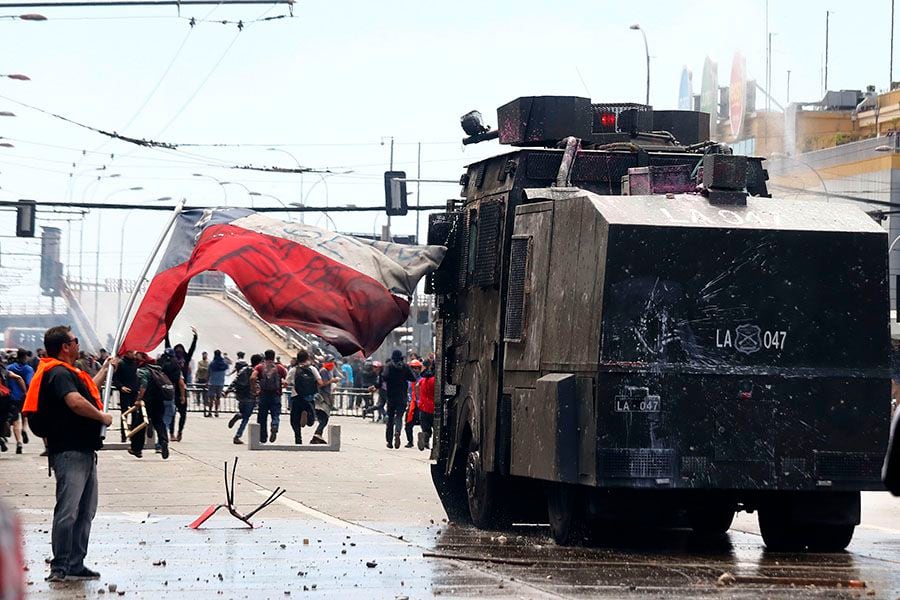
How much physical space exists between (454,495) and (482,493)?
143cm

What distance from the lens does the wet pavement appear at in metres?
10.9

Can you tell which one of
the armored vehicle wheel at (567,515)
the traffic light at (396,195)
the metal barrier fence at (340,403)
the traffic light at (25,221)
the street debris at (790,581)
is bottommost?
the metal barrier fence at (340,403)

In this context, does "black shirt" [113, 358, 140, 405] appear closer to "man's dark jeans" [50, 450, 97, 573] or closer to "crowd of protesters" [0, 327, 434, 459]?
"crowd of protesters" [0, 327, 434, 459]

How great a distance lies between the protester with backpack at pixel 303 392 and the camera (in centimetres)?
3102

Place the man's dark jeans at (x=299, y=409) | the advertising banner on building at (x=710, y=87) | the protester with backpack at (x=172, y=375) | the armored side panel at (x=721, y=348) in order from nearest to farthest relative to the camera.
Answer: the armored side panel at (x=721, y=348) → the protester with backpack at (x=172, y=375) → the man's dark jeans at (x=299, y=409) → the advertising banner on building at (x=710, y=87)

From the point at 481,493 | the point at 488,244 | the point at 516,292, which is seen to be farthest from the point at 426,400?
the point at 516,292

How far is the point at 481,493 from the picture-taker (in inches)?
597

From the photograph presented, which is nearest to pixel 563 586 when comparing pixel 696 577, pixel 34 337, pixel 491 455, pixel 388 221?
pixel 696 577

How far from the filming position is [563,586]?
10.9 metres

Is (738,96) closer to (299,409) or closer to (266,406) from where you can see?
(266,406)

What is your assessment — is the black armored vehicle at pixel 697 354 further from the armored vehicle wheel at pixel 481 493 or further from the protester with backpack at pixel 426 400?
the protester with backpack at pixel 426 400

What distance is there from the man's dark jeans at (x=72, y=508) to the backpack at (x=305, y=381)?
62.4 feet

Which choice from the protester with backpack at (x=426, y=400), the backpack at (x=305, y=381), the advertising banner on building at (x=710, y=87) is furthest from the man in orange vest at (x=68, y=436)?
the advertising banner on building at (x=710, y=87)

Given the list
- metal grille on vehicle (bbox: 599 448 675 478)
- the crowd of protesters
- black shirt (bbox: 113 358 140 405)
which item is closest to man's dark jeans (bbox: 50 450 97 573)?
metal grille on vehicle (bbox: 599 448 675 478)
